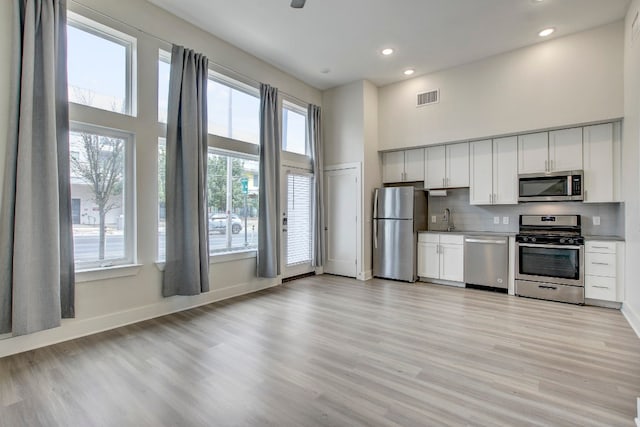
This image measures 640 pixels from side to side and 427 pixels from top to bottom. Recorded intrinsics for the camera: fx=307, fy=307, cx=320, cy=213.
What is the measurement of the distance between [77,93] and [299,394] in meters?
3.47

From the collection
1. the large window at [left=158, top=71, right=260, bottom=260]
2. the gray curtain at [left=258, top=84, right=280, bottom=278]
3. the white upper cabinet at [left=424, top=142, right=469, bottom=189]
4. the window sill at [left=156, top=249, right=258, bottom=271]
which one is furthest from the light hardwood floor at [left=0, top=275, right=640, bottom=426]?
the white upper cabinet at [left=424, top=142, right=469, bottom=189]

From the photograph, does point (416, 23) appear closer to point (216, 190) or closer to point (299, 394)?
point (216, 190)

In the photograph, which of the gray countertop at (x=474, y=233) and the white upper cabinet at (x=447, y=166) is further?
the white upper cabinet at (x=447, y=166)

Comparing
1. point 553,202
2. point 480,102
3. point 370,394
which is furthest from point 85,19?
point 553,202

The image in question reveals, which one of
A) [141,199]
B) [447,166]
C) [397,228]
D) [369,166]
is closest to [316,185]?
[369,166]

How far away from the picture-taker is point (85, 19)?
10.1 ft

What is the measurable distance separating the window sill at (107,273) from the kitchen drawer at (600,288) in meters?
5.52

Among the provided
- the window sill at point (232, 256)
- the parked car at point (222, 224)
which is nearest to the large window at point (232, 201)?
the parked car at point (222, 224)

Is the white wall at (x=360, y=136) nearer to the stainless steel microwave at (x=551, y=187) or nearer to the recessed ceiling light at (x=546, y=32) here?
the stainless steel microwave at (x=551, y=187)

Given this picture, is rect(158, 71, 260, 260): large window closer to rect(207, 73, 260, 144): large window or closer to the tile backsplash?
rect(207, 73, 260, 144): large window

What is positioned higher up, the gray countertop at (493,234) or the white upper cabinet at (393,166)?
the white upper cabinet at (393,166)

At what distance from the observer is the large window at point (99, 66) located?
10.1 ft

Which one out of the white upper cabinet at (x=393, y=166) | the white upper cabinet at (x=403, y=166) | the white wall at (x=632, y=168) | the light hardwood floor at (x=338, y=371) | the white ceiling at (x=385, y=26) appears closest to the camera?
the light hardwood floor at (x=338, y=371)

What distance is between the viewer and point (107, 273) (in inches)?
124
